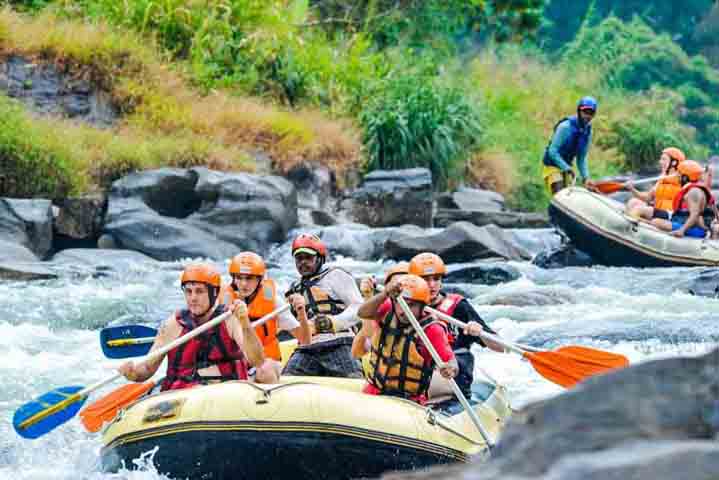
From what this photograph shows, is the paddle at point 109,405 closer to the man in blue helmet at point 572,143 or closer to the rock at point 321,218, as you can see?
the man in blue helmet at point 572,143

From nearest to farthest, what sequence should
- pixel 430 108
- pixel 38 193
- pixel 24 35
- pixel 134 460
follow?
pixel 134 460, pixel 38 193, pixel 24 35, pixel 430 108

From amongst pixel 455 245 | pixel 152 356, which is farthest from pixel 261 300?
pixel 455 245

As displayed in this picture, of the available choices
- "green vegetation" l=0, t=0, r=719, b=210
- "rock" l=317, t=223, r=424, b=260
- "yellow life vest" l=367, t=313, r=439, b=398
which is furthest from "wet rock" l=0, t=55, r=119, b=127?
"yellow life vest" l=367, t=313, r=439, b=398

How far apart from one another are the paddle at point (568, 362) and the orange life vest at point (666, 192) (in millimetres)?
5702

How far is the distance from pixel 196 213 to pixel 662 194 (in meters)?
4.79

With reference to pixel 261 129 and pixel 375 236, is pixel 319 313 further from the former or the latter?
pixel 261 129

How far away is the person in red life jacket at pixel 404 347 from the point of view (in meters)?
4.83

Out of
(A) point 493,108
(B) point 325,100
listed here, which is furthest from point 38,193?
(A) point 493,108

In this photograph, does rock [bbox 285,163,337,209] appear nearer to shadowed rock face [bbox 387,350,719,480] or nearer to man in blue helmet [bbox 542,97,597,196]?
man in blue helmet [bbox 542,97,597,196]

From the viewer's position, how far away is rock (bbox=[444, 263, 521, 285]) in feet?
34.3

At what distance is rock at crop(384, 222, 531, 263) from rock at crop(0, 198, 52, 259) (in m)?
3.37

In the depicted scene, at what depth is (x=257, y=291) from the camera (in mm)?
5457

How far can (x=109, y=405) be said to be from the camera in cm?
530

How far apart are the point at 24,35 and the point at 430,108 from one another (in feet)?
17.4
